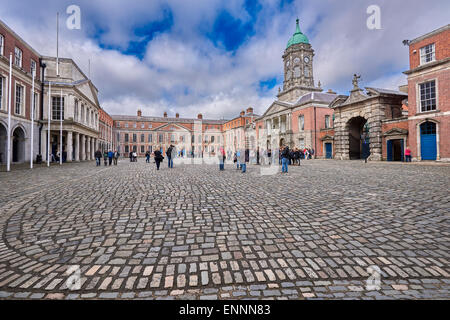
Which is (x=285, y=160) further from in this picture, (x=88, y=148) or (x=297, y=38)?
(x=297, y=38)

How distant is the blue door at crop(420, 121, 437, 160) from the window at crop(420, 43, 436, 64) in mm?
5866

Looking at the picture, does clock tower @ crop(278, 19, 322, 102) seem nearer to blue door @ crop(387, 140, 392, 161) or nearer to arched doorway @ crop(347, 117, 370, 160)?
arched doorway @ crop(347, 117, 370, 160)

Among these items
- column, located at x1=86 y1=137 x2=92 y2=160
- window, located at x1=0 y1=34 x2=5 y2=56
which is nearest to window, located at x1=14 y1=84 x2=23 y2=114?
window, located at x1=0 y1=34 x2=5 y2=56

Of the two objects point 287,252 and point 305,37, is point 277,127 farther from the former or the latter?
point 287,252

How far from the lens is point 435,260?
2668mm

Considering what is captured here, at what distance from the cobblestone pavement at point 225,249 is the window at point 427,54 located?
72.6 feet

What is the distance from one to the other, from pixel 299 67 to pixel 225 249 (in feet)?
162

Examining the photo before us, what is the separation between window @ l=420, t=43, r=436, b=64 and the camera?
62.8ft

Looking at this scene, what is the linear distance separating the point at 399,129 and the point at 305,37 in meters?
33.6

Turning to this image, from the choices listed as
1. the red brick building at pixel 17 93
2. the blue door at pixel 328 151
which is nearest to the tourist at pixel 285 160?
the blue door at pixel 328 151

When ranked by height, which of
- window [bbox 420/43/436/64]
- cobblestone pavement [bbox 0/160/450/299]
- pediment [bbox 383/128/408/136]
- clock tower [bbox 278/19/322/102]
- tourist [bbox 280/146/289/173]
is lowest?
cobblestone pavement [bbox 0/160/450/299]

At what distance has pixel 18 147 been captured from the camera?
2212 centimetres

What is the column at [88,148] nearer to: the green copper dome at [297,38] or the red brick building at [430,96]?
the red brick building at [430,96]

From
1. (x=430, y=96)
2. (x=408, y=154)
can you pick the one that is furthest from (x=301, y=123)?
(x=430, y=96)
